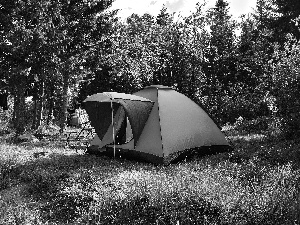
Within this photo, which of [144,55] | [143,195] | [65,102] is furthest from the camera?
[144,55]

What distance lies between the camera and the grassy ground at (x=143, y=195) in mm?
4875

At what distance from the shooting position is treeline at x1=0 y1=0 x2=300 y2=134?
15873 mm

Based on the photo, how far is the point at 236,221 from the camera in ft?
15.3

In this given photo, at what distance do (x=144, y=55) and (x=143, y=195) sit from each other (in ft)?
63.4

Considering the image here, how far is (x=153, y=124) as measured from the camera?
382 inches

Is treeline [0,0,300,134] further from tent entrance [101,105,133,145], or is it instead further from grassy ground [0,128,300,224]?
grassy ground [0,128,300,224]

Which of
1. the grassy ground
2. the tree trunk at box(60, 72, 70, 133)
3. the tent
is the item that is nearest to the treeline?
the tree trunk at box(60, 72, 70, 133)

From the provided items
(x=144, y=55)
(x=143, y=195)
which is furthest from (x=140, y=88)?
(x=143, y=195)

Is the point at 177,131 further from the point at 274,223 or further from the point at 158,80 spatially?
the point at 158,80

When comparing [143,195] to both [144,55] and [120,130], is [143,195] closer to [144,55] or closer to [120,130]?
[120,130]

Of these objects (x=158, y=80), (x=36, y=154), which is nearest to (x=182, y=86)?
(x=158, y=80)

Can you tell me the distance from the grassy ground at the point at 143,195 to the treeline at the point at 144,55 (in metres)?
6.58

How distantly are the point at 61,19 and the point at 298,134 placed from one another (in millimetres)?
14142

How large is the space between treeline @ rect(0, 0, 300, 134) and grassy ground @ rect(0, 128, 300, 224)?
6.58 meters
